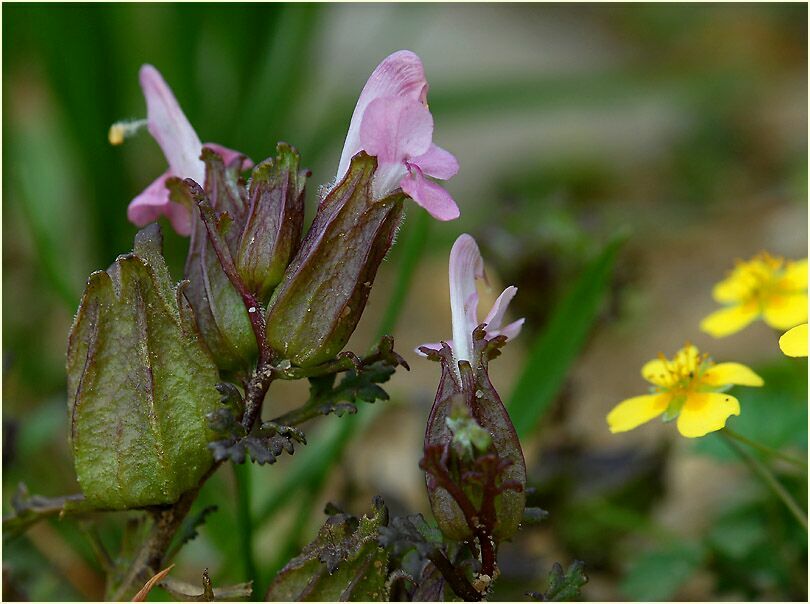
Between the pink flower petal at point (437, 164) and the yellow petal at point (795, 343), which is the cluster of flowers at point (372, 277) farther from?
the yellow petal at point (795, 343)

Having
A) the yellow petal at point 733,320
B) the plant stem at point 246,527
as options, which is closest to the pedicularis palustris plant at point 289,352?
the plant stem at point 246,527

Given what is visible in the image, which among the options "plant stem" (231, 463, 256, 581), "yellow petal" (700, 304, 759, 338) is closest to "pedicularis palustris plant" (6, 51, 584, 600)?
"plant stem" (231, 463, 256, 581)

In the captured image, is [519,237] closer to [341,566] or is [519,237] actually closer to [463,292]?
[463,292]

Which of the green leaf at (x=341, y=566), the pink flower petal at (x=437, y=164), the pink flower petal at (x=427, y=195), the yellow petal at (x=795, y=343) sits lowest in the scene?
the green leaf at (x=341, y=566)

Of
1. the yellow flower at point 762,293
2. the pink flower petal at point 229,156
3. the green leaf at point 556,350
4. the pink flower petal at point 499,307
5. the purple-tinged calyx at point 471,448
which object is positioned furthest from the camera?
the green leaf at point 556,350

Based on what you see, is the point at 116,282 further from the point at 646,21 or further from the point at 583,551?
the point at 646,21

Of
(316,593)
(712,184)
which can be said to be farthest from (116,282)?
(712,184)

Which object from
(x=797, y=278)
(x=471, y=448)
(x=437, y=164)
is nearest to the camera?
(x=471, y=448)

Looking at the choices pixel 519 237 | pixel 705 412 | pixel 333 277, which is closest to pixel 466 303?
pixel 333 277
